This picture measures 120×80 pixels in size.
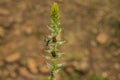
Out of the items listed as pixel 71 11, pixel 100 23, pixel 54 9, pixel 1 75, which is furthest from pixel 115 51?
pixel 54 9

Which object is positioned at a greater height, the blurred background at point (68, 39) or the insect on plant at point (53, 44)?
the blurred background at point (68, 39)

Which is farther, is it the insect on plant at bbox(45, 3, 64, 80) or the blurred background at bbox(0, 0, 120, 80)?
the blurred background at bbox(0, 0, 120, 80)

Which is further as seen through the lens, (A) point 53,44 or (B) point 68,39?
(B) point 68,39

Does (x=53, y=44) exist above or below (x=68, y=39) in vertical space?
below

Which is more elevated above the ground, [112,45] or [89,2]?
[89,2]

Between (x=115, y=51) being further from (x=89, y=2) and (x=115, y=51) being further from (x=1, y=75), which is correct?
(x=1, y=75)

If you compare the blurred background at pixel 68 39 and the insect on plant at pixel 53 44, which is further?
the blurred background at pixel 68 39

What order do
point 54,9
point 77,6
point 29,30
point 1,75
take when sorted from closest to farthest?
1. point 54,9
2. point 1,75
3. point 29,30
4. point 77,6

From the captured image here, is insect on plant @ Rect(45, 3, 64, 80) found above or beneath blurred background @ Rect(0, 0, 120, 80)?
beneath
